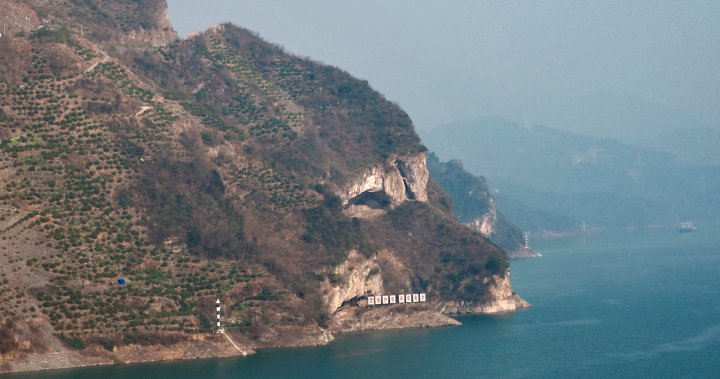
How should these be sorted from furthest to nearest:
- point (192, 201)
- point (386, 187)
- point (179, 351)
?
point (386, 187) → point (192, 201) → point (179, 351)

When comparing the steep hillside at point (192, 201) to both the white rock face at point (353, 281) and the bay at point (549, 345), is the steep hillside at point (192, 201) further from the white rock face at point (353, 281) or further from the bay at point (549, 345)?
the bay at point (549, 345)

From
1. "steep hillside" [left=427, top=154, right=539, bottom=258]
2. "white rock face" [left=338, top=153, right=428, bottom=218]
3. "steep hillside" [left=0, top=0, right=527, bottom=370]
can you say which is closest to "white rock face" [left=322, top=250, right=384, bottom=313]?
"steep hillside" [left=0, top=0, right=527, bottom=370]

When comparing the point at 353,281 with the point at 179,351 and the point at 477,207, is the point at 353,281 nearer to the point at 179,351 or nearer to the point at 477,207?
the point at 179,351

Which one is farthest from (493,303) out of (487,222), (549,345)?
(487,222)

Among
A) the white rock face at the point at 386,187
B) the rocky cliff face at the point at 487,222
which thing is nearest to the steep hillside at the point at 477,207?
the rocky cliff face at the point at 487,222

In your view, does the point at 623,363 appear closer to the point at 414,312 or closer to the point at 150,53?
the point at 414,312
